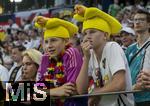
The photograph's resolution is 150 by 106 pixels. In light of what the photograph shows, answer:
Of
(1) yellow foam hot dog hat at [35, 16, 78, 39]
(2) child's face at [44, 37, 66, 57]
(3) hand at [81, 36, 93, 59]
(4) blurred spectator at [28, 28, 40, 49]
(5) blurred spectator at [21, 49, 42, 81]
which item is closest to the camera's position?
(3) hand at [81, 36, 93, 59]

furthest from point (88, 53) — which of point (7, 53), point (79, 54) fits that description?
point (7, 53)

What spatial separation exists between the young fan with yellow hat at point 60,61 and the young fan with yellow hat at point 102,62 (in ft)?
0.64

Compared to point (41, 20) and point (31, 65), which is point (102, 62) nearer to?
point (41, 20)

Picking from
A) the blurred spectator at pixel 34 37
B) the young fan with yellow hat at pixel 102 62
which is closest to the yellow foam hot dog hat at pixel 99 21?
the young fan with yellow hat at pixel 102 62

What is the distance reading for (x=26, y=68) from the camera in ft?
17.5

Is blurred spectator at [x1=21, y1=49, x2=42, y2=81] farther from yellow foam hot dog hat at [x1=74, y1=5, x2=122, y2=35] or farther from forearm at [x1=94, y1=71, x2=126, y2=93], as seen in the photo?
forearm at [x1=94, y1=71, x2=126, y2=93]

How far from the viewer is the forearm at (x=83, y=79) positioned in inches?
171

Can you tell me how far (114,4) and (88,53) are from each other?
947 cm

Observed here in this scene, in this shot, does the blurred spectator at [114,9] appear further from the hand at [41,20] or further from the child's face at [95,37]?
the child's face at [95,37]

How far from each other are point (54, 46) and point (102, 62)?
2.61 feet

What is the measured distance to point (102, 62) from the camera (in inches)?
169

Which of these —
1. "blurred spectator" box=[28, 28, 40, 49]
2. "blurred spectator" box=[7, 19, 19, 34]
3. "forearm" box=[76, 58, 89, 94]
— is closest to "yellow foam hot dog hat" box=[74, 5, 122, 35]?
"forearm" box=[76, 58, 89, 94]

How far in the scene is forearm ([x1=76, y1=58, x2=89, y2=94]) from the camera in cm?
434

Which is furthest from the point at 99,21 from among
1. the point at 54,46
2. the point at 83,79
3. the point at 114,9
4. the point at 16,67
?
the point at 114,9
